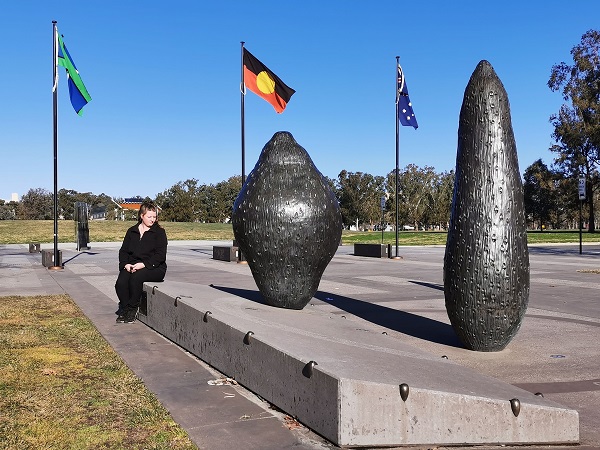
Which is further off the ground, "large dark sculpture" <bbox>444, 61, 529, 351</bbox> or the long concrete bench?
"large dark sculpture" <bbox>444, 61, 529, 351</bbox>

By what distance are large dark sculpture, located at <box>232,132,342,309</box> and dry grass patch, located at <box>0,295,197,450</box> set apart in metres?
2.12

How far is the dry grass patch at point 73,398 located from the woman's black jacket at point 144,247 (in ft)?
4.25

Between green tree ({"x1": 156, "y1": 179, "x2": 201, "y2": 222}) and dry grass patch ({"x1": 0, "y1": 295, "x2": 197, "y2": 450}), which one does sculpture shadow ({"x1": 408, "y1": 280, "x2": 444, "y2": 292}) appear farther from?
green tree ({"x1": 156, "y1": 179, "x2": 201, "y2": 222})

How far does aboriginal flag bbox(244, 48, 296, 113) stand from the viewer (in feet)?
65.9

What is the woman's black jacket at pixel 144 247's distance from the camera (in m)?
8.66

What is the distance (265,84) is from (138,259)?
42.1ft

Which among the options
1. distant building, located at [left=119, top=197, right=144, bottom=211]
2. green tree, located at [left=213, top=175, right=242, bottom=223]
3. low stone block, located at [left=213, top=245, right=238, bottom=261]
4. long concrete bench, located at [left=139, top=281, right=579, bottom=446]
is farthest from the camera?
distant building, located at [left=119, top=197, right=144, bottom=211]

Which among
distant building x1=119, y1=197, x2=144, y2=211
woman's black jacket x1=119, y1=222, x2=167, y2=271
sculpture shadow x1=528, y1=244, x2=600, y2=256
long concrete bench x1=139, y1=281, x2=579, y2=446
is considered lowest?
sculpture shadow x1=528, y1=244, x2=600, y2=256

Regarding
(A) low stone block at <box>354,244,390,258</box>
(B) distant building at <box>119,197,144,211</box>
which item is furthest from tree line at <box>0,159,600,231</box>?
(A) low stone block at <box>354,244,390,258</box>

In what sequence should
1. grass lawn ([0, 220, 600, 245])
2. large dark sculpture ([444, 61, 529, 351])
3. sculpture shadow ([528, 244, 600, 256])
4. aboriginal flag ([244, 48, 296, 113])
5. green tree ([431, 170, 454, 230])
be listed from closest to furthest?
large dark sculpture ([444, 61, 529, 351]) < aboriginal flag ([244, 48, 296, 113]) < sculpture shadow ([528, 244, 600, 256]) < grass lawn ([0, 220, 600, 245]) < green tree ([431, 170, 454, 230])

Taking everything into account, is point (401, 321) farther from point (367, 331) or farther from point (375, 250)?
point (375, 250)

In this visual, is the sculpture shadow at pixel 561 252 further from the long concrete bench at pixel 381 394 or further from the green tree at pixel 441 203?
the green tree at pixel 441 203

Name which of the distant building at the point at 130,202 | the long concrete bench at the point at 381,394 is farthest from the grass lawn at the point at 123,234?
the distant building at the point at 130,202

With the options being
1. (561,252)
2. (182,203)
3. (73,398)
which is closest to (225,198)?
(182,203)
